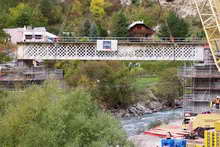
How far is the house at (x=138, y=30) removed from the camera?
248 feet

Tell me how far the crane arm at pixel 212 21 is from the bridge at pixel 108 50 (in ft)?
4.77

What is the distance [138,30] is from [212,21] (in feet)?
124

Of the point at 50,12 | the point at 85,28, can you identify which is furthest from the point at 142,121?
the point at 50,12

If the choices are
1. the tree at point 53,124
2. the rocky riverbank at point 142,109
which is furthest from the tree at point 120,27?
the tree at point 53,124

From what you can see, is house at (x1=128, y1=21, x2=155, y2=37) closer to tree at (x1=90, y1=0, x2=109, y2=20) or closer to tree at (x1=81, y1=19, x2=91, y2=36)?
tree at (x1=81, y1=19, x2=91, y2=36)

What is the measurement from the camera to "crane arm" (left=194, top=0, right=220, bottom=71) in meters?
39.0

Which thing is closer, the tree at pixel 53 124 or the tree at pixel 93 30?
the tree at pixel 53 124

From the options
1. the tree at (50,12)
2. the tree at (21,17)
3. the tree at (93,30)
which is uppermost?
the tree at (50,12)

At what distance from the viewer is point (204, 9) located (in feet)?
133

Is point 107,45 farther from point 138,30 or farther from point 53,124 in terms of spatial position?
point 138,30

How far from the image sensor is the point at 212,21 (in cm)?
3997

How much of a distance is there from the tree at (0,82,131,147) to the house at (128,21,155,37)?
2069 inches

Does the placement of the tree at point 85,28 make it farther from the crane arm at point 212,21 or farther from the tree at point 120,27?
the crane arm at point 212,21

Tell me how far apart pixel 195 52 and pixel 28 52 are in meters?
12.1
